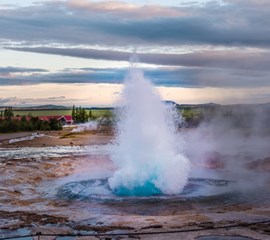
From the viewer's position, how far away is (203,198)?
15344mm

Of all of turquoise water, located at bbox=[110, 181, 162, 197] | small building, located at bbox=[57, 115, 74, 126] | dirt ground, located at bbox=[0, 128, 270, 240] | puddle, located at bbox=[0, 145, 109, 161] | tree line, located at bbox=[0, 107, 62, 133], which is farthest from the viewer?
small building, located at bbox=[57, 115, 74, 126]

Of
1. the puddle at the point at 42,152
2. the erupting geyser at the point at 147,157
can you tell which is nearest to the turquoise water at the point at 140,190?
the erupting geyser at the point at 147,157

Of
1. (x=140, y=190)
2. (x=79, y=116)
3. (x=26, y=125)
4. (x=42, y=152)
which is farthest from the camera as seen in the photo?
(x=79, y=116)

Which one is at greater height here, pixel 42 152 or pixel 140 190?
pixel 140 190

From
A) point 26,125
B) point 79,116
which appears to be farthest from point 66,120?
point 26,125

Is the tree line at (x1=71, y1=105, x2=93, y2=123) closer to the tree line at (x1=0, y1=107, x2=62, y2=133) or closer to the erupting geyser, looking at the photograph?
the tree line at (x1=0, y1=107, x2=62, y2=133)

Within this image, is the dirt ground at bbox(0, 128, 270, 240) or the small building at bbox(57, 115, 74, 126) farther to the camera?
the small building at bbox(57, 115, 74, 126)

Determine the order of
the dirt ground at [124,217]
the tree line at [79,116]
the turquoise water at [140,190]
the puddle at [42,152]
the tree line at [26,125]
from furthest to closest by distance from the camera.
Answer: the tree line at [79,116] < the tree line at [26,125] < the puddle at [42,152] < the turquoise water at [140,190] < the dirt ground at [124,217]

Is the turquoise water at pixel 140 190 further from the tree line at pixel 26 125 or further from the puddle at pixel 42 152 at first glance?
the tree line at pixel 26 125

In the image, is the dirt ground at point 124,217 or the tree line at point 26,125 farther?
the tree line at point 26,125

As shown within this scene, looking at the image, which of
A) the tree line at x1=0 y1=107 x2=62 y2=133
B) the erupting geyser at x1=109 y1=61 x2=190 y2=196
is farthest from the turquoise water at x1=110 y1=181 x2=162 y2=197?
the tree line at x1=0 y1=107 x2=62 y2=133

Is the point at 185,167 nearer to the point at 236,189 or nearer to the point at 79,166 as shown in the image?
the point at 236,189

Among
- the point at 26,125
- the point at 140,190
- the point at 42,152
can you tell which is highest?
the point at 140,190

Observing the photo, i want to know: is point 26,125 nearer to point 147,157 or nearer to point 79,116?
point 79,116
